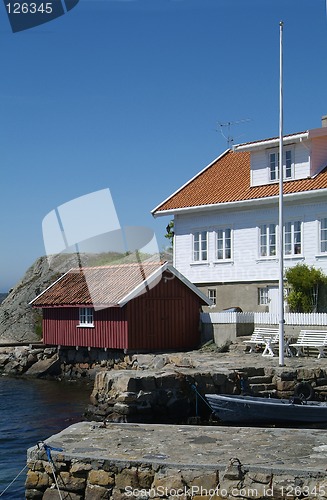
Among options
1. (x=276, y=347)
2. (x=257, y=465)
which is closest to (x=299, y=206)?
(x=276, y=347)

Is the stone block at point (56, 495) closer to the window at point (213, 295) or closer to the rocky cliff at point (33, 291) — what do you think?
the window at point (213, 295)

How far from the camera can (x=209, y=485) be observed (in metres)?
10.9

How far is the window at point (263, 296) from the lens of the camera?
31734mm

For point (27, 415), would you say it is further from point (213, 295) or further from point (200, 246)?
point (200, 246)

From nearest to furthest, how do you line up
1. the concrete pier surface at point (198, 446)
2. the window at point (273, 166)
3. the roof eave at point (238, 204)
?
the concrete pier surface at point (198, 446) → the roof eave at point (238, 204) → the window at point (273, 166)

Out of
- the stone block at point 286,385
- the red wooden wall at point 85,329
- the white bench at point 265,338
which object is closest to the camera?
the stone block at point 286,385

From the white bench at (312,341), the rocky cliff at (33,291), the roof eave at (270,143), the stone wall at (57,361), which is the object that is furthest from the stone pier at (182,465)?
the rocky cliff at (33,291)

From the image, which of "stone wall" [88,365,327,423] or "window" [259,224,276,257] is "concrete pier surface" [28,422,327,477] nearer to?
"stone wall" [88,365,327,423]

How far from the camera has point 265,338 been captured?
26812mm

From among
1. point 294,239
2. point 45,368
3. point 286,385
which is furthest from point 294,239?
point 45,368

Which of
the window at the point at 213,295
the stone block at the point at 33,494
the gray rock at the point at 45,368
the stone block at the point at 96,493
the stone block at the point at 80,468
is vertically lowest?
the gray rock at the point at 45,368

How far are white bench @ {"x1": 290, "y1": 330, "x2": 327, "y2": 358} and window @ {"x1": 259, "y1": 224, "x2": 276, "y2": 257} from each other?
18.5ft

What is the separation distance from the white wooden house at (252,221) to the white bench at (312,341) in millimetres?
3974

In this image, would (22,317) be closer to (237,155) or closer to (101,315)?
(101,315)
